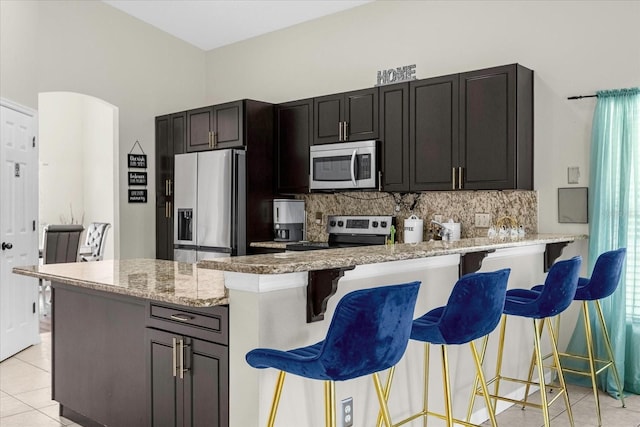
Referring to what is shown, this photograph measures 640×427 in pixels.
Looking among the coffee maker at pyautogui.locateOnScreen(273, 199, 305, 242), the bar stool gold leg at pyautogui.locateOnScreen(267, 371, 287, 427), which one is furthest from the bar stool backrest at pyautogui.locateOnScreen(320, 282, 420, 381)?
the coffee maker at pyautogui.locateOnScreen(273, 199, 305, 242)

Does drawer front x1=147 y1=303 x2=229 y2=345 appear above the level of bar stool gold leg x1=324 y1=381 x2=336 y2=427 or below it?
above

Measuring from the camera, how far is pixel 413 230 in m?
4.91

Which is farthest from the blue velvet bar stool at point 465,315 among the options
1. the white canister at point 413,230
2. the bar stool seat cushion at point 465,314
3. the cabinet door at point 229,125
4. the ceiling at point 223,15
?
the ceiling at point 223,15

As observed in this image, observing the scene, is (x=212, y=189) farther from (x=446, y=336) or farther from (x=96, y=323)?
(x=446, y=336)

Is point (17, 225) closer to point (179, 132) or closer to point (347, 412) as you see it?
point (179, 132)

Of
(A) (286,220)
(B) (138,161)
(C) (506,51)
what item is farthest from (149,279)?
(B) (138,161)

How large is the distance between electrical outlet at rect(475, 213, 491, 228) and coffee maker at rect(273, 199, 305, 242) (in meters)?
1.82

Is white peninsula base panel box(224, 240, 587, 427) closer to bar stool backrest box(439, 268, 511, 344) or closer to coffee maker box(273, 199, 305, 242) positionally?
bar stool backrest box(439, 268, 511, 344)

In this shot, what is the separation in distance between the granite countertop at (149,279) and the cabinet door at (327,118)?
2124 mm

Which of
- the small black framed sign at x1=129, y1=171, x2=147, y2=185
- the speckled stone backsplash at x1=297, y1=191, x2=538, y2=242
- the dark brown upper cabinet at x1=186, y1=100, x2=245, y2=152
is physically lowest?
the speckled stone backsplash at x1=297, y1=191, x2=538, y2=242

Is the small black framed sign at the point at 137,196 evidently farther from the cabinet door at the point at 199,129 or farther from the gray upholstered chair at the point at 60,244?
the cabinet door at the point at 199,129

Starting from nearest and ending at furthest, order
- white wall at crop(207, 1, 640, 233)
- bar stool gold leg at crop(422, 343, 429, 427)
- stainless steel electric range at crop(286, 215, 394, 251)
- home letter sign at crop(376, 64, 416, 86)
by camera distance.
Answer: bar stool gold leg at crop(422, 343, 429, 427), white wall at crop(207, 1, 640, 233), home letter sign at crop(376, 64, 416, 86), stainless steel electric range at crop(286, 215, 394, 251)

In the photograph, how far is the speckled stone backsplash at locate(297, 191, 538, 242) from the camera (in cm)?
457

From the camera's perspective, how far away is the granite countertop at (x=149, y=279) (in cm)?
238
